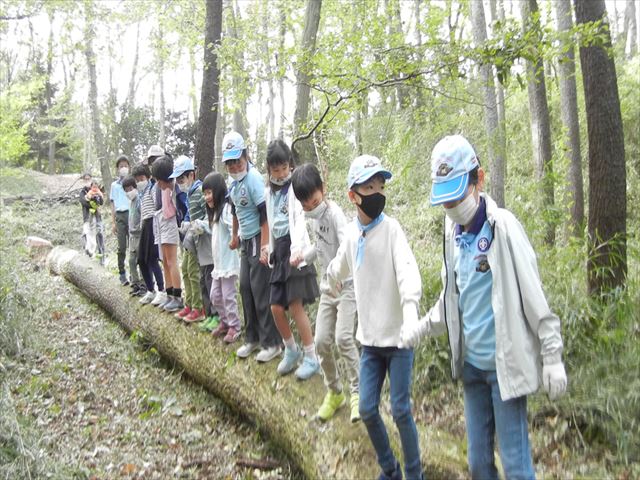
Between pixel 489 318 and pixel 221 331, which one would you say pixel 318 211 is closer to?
pixel 489 318

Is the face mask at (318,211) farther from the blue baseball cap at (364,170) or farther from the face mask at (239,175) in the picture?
the face mask at (239,175)

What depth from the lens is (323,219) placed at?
360 cm

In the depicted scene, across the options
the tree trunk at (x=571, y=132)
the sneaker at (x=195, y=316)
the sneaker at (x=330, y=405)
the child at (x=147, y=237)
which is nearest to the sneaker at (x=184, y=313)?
the sneaker at (x=195, y=316)

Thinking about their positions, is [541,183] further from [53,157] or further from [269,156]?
[53,157]

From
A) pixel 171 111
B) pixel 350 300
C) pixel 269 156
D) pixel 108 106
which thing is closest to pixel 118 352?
pixel 269 156

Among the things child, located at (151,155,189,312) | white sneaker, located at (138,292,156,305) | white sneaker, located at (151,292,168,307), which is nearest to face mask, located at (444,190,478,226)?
child, located at (151,155,189,312)

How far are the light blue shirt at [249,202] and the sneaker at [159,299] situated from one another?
7.85 feet

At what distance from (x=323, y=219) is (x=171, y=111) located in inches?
900

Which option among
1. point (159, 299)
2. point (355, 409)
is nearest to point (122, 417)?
point (159, 299)

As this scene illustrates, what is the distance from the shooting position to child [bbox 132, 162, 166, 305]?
260 inches

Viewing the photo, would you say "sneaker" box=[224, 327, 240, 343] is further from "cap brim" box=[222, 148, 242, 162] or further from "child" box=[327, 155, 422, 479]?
"child" box=[327, 155, 422, 479]

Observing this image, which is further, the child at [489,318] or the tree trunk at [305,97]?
the tree trunk at [305,97]

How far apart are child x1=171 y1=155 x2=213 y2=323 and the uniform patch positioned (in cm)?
365

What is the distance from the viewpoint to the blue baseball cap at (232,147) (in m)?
4.45
